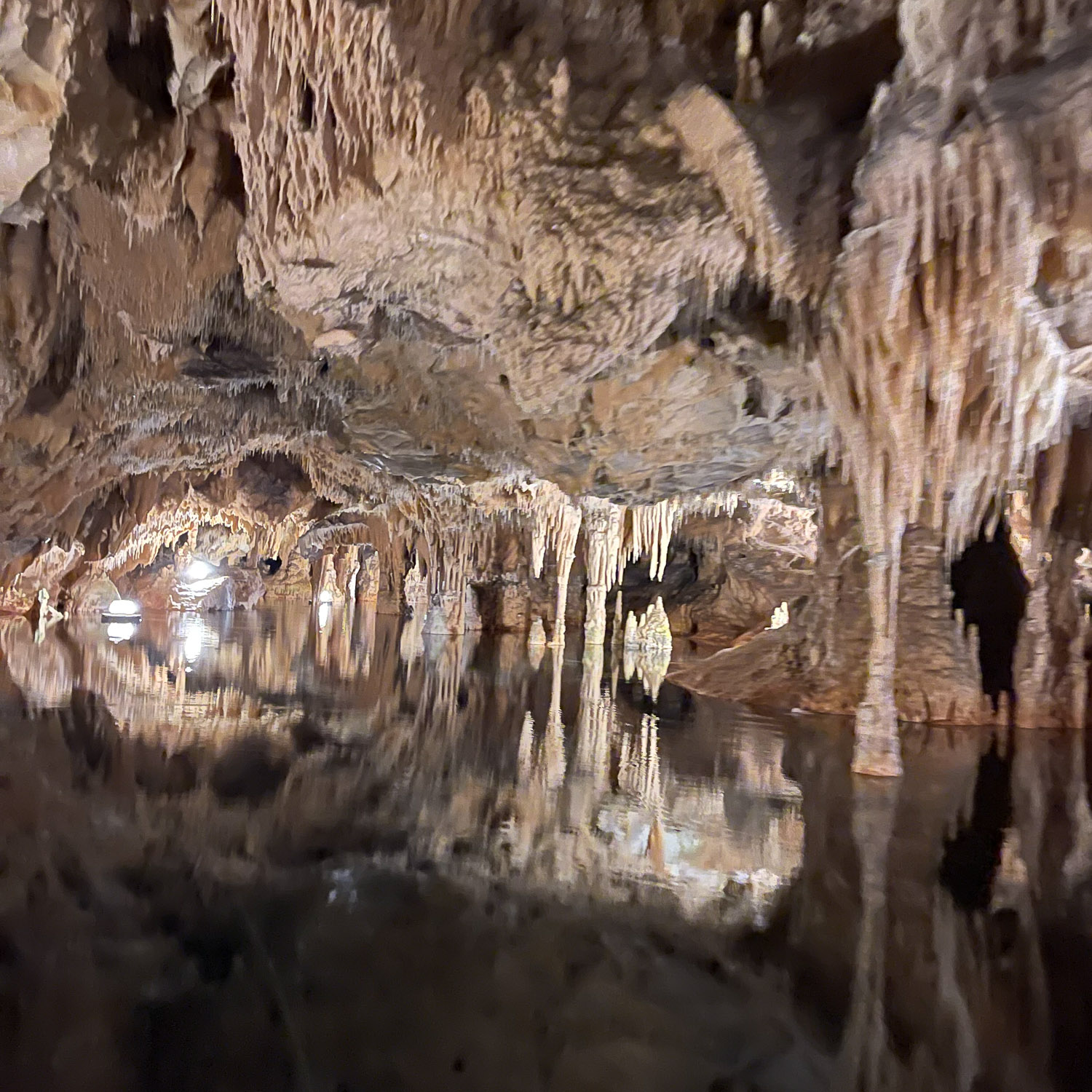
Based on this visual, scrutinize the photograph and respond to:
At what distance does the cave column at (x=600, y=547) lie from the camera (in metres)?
12.9

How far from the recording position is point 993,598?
329 inches

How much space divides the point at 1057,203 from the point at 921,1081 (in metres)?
3.99

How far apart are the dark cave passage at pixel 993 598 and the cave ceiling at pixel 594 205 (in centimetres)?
185

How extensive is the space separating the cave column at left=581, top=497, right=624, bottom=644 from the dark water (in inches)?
306

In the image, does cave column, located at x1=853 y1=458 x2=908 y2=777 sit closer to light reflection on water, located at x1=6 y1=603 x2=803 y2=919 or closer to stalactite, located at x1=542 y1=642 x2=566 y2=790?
light reflection on water, located at x1=6 y1=603 x2=803 y2=919

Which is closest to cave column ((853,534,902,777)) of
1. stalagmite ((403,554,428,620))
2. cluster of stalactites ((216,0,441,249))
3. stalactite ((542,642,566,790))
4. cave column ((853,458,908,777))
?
cave column ((853,458,908,777))

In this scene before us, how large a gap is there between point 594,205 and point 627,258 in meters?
0.45

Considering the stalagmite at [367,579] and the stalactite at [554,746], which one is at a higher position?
the stalagmite at [367,579]

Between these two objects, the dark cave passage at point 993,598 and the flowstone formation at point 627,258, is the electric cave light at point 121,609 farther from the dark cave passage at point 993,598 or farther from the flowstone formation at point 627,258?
the dark cave passage at point 993,598

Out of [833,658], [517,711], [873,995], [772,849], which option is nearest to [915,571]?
[833,658]

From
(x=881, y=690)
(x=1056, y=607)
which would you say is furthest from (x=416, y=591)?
(x=881, y=690)

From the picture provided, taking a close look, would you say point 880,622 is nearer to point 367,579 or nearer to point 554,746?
point 554,746

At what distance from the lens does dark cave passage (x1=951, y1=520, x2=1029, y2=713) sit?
8.05 meters

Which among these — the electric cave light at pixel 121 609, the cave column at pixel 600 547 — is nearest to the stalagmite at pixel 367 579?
the electric cave light at pixel 121 609
